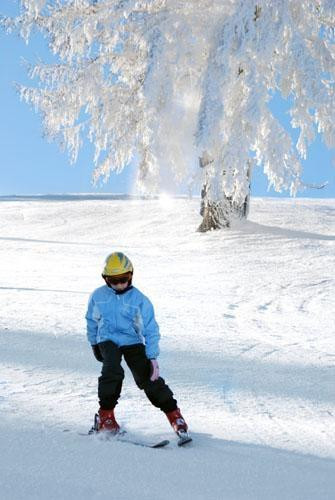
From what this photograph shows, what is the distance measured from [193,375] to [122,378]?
5.76 feet

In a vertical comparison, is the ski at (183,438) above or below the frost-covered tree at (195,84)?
below

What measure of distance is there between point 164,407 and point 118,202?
20316 millimetres

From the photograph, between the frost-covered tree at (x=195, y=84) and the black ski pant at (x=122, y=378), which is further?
the frost-covered tree at (x=195, y=84)

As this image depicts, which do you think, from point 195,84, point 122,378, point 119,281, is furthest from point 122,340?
point 195,84

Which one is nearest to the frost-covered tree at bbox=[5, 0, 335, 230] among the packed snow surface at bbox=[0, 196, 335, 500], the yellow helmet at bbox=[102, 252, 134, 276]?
the packed snow surface at bbox=[0, 196, 335, 500]

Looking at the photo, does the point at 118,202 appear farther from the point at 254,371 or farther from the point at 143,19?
the point at 254,371

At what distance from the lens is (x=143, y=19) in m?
15.1

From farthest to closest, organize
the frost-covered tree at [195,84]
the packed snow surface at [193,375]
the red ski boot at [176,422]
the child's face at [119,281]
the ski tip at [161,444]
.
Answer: the frost-covered tree at [195,84] < the child's face at [119,281] < the red ski boot at [176,422] < the ski tip at [161,444] < the packed snow surface at [193,375]

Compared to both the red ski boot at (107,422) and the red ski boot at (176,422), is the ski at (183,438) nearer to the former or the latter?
the red ski boot at (176,422)

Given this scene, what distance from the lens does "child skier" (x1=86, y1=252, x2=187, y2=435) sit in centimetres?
411

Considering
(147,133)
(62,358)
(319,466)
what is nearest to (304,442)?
(319,466)

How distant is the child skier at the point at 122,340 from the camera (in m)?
4.11

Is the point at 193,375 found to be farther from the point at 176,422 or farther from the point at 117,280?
the point at 117,280

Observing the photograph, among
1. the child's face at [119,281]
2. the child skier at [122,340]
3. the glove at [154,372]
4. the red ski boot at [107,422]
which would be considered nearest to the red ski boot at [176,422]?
the child skier at [122,340]
